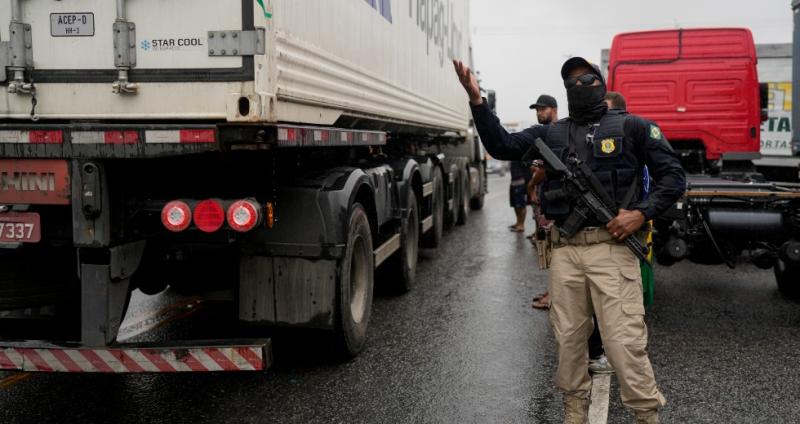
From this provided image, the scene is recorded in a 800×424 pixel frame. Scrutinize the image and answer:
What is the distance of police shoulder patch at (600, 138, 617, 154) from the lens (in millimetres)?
3582

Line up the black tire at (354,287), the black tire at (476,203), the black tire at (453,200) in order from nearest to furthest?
the black tire at (354,287)
the black tire at (453,200)
the black tire at (476,203)

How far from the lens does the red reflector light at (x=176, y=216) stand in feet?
12.1

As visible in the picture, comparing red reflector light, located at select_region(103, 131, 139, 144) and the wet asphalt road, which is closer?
red reflector light, located at select_region(103, 131, 139, 144)

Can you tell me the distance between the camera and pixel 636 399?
3420 millimetres

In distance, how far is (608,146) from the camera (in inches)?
141

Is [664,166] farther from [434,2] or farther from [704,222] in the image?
[434,2]

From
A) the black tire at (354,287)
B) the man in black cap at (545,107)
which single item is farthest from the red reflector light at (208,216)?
the man in black cap at (545,107)

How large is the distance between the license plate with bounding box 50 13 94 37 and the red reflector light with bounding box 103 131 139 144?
1.73ft

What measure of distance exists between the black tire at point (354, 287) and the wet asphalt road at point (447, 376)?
0.60 feet

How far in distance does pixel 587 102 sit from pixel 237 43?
5.63 feet

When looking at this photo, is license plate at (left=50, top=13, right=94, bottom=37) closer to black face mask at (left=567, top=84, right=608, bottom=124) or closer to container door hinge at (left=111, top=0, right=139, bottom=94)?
container door hinge at (left=111, top=0, right=139, bottom=94)

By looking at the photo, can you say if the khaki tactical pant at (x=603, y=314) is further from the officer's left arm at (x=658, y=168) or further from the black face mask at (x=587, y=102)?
the black face mask at (x=587, y=102)

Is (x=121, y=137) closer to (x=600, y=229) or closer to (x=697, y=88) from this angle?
(x=600, y=229)

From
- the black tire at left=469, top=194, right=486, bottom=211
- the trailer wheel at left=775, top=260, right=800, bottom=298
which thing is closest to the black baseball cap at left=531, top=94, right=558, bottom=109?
the trailer wheel at left=775, top=260, right=800, bottom=298
